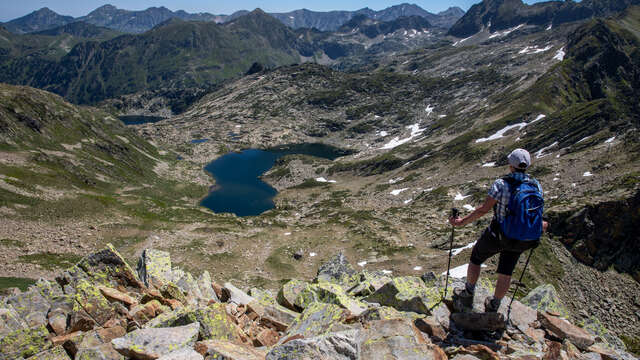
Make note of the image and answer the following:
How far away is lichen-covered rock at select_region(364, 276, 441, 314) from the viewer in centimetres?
1198

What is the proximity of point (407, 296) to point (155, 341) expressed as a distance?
860 cm

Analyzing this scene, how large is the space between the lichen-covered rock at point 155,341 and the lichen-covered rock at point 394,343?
495cm

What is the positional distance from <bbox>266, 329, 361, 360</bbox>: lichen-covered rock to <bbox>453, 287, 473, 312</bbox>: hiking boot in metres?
4.75

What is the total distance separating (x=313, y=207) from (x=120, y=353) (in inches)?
3661

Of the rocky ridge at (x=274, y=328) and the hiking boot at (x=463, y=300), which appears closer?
the rocky ridge at (x=274, y=328)

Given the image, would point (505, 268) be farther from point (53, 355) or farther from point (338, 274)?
point (338, 274)

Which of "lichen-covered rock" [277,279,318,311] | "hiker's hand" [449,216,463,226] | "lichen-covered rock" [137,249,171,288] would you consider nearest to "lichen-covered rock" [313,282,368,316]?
"lichen-covered rock" [277,279,318,311]

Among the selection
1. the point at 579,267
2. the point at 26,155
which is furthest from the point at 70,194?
the point at 579,267

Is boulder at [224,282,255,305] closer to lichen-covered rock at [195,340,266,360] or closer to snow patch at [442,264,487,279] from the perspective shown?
lichen-covered rock at [195,340,266,360]

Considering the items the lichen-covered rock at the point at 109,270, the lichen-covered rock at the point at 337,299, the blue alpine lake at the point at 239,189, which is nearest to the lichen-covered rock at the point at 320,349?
the lichen-covered rock at the point at 337,299

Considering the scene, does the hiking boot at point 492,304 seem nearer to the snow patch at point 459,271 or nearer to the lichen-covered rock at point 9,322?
the lichen-covered rock at point 9,322

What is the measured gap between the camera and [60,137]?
381 feet

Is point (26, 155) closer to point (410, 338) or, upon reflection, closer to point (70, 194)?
point (70, 194)

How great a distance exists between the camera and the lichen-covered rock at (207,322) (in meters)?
10.1
